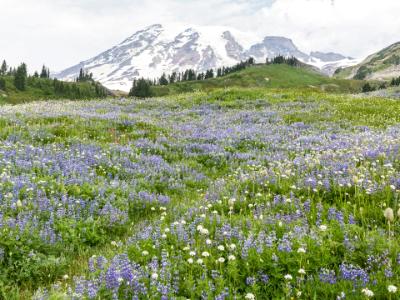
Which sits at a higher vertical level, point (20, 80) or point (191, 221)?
point (20, 80)

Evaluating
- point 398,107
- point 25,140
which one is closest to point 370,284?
point 25,140

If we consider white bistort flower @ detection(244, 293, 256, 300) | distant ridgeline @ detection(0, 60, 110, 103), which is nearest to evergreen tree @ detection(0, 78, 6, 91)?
distant ridgeline @ detection(0, 60, 110, 103)

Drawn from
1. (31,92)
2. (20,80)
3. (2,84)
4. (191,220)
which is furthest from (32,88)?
(191,220)

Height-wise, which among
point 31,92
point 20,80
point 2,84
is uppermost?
point 20,80

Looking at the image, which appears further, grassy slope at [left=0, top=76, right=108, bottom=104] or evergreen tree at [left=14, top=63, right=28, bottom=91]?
evergreen tree at [left=14, top=63, right=28, bottom=91]

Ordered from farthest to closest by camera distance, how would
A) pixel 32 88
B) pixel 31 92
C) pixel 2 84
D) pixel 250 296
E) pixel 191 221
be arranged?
pixel 32 88, pixel 31 92, pixel 2 84, pixel 191 221, pixel 250 296

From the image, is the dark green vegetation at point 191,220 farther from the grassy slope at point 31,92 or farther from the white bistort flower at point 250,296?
the grassy slope at point 31,92

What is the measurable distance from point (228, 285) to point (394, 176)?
4875 millimetres

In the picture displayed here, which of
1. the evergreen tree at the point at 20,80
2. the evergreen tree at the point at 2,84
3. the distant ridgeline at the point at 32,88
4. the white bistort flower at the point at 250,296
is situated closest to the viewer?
the white bistort flower at the point at 250,296

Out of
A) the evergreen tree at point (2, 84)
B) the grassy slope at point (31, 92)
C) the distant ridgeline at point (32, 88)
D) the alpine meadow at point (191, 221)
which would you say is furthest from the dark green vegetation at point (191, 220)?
the evergreen tree at point (2, 84)

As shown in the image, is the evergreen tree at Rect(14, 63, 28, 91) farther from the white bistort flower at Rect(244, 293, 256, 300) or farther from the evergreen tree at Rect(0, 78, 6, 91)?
the white bistort flower at Rect(244, 293, 256, 300)

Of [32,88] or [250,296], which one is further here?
[32,88]

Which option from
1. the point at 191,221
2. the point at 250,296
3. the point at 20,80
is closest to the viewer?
the point at 250,296

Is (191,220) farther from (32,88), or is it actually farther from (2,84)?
(32,88)
